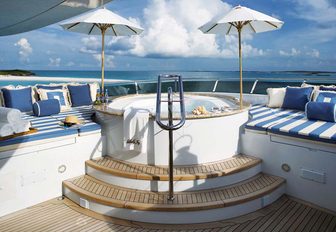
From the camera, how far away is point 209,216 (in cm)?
261

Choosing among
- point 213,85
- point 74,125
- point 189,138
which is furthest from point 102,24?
point 213,85

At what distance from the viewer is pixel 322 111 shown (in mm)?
3547

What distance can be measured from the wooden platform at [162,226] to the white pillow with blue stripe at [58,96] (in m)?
2.12

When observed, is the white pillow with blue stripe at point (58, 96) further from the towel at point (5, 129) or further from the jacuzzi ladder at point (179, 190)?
the jacuzzi ladder at point (179, 190)

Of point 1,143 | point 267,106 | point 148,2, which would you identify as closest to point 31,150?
point 1,143

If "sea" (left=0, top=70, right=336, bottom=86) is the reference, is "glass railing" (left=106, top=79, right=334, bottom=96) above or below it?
below

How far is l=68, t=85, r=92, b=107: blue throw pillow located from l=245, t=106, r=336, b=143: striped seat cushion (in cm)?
309

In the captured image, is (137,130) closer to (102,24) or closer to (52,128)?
(52,128)

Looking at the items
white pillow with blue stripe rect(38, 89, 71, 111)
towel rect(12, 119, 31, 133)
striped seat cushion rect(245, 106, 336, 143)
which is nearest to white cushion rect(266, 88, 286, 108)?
striped seat cushion rect(245, 106, 336, 143)

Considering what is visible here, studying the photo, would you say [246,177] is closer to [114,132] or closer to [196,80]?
[114,132]

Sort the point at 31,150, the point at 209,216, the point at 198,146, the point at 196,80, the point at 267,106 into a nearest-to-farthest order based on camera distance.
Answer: the point at 209,216, the point at 31,150, the point at 198,146, the point at 267,106, the point at 196,80

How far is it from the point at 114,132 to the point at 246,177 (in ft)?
5.54

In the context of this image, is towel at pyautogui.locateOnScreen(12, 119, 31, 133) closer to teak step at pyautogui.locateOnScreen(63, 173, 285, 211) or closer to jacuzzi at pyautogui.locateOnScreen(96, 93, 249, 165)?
teak step at pyautogui.locateOnScreen(63, 173, 285, 211)

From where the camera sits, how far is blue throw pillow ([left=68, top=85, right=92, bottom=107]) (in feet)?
16.7
